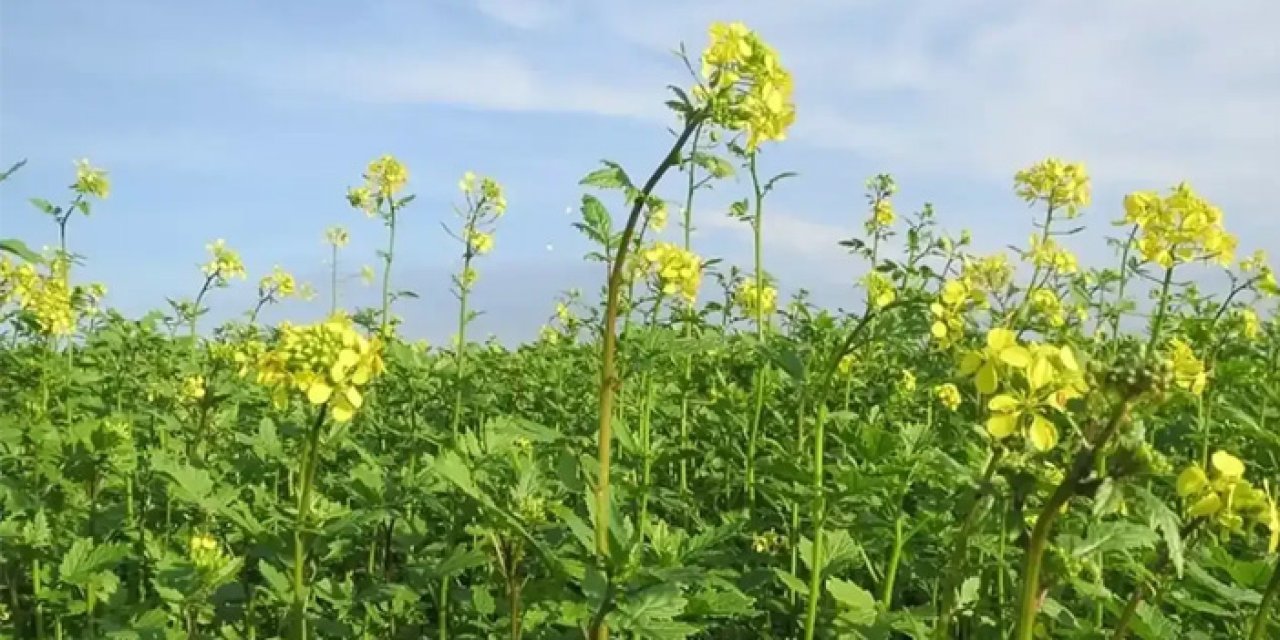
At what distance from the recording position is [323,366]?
2783 mm

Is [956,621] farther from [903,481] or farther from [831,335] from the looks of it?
[831,335]

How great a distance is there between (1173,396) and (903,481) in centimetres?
151

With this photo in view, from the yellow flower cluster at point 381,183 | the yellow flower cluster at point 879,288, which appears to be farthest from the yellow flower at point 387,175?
the yellow flower cluster at point 879,288

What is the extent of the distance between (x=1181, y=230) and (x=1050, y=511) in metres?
2.79

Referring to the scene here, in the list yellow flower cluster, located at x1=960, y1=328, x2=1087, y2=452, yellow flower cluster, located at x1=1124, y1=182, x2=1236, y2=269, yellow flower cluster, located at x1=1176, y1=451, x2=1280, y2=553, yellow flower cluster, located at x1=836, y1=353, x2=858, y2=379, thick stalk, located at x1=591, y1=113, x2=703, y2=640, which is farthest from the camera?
yellow flower cluster, located at x1=836, y1=353, x2=858, y2=379

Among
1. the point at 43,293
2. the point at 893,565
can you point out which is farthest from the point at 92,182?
the point at 893,565

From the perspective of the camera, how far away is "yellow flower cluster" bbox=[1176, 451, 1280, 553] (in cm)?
215

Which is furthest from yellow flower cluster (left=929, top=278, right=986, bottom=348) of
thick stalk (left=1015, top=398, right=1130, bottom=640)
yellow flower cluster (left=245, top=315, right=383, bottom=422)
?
yellow flower cluster (left=245, top=315, right=383, bottom=422)

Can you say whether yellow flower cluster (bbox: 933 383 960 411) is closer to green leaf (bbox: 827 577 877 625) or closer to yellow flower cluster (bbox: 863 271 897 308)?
yellow flower cluster (bbox: 863 271 897 308)

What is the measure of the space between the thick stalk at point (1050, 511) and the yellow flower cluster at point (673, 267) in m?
2.46

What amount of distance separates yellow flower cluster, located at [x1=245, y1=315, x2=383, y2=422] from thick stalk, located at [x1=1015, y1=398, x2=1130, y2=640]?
5.05 ft

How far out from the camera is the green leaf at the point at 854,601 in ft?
10.5

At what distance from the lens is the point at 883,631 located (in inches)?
122

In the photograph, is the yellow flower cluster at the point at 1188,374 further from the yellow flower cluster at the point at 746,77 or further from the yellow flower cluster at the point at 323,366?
the yellow flower cluster at the point at 323,366
